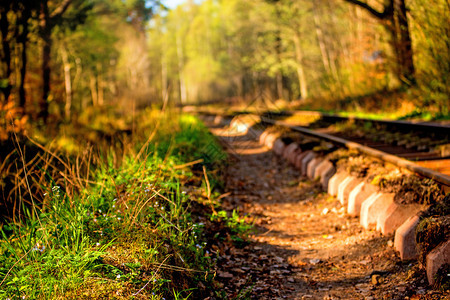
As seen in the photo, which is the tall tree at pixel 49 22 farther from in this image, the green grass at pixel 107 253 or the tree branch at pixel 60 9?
the green grass at pixel 107 253

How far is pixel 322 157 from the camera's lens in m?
6.59

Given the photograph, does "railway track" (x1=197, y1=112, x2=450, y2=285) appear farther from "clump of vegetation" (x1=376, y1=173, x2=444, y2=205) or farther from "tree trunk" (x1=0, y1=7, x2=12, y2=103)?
"tree trunk" (x1=0, y1=7, x2=12, y2=103)

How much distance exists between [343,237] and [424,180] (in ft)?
3.29

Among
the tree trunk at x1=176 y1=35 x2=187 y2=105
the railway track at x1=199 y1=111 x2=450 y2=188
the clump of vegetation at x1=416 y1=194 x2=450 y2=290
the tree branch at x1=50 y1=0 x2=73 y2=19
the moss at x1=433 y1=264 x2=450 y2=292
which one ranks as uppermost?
the tree trunk at x1=176 y1=35 x2=187 y2=105

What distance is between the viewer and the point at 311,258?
3947 millimetres

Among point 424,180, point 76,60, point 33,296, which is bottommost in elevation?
point 33,296

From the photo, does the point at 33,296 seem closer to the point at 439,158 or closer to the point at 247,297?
the point at 247,297

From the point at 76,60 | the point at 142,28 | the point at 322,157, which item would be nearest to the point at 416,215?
the point at 322,157

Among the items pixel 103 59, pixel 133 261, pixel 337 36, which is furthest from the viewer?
pixel 103 59

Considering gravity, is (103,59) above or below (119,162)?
above

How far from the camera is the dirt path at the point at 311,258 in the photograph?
3191mm

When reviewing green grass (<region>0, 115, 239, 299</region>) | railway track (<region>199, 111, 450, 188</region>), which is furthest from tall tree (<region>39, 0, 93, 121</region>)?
green grass (<region>0, 115, 239, 299</region>)

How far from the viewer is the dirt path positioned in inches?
126

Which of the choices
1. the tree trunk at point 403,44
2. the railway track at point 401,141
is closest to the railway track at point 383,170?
the railway track at point 401,141
